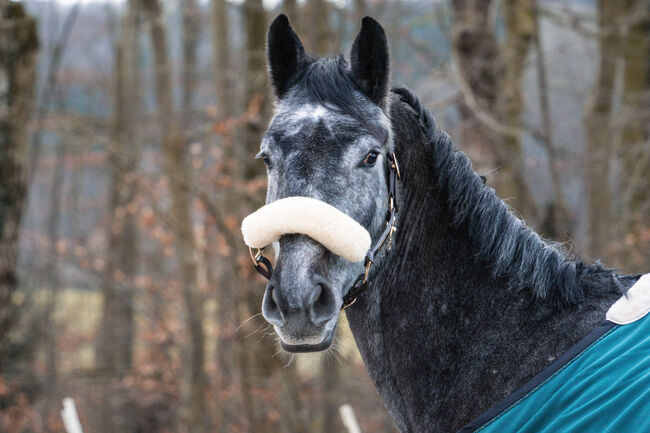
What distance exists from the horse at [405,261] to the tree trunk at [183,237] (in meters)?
5.14

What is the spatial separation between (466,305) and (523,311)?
0.24m

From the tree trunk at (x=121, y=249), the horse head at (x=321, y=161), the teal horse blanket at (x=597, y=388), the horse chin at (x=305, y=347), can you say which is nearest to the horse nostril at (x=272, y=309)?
the horse head at (x=321, y=161)

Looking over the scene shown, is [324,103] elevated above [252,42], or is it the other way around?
[252,42]

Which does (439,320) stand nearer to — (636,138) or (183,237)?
(183,237)

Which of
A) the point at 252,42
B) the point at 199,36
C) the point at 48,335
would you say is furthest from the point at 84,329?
the point at 252,42

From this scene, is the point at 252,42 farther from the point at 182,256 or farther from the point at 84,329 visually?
the point at 84,329

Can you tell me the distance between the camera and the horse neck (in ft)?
8.94

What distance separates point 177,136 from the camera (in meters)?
10.3

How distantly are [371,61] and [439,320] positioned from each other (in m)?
1.20

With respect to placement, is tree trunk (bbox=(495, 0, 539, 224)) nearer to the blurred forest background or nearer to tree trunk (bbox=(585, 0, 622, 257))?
the blurred forest background

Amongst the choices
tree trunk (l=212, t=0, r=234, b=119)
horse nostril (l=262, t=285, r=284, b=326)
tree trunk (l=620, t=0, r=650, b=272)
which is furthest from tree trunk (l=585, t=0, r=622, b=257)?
horse nostril (l=262, t=285, r=284, b=326)

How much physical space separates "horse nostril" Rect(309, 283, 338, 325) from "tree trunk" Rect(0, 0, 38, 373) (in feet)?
23.9

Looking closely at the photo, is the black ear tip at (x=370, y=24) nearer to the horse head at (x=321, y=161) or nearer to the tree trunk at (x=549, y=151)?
the horse head at (x=321, y=161)

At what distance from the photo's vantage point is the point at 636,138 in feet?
37.6
